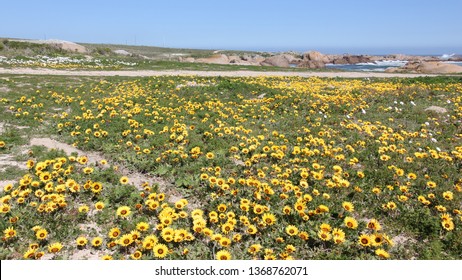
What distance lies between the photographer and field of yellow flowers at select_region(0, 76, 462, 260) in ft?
18.5

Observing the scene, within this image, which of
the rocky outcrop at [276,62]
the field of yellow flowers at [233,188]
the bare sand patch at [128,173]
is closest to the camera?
the field of yellow flowers at [233,188]

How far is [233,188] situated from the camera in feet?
24.8

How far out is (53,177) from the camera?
7523 mm

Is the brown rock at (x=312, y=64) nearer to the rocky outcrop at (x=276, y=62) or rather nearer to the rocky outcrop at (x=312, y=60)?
the rocky outcrop at (x=312, y=60)

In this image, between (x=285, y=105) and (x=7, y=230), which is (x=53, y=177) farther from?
(x=285, y=105)

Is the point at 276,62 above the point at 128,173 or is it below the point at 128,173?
above

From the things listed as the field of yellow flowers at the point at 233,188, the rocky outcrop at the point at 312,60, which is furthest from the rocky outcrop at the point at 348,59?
the field of yellow flowers at the point at 233,188

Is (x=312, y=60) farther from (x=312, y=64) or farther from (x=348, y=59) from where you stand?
(x=348, y=59)

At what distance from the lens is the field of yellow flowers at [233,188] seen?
5.65 metres

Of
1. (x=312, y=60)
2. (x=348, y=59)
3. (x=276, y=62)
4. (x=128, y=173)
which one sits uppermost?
(x=348, y=59)

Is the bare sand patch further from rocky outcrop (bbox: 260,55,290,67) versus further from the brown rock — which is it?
the brown rock

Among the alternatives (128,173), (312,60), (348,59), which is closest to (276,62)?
(312,60)

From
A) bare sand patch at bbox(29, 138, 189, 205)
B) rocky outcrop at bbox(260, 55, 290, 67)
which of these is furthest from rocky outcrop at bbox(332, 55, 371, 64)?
bare sand patch at bbox(29, 138, 189, 205)
